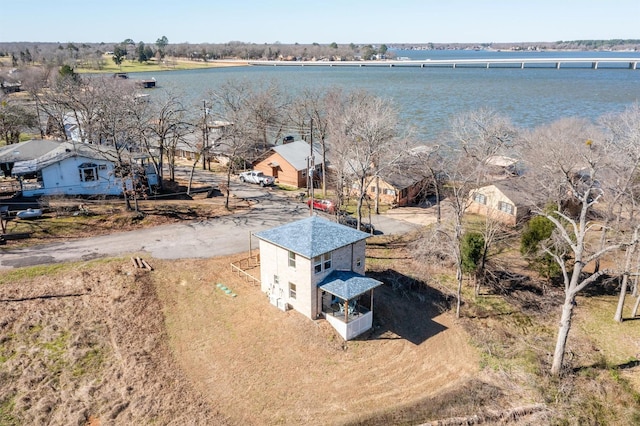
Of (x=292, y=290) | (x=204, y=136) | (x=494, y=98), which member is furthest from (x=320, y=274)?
(x=494, y=98)

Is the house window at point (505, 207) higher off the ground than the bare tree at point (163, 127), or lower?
lower

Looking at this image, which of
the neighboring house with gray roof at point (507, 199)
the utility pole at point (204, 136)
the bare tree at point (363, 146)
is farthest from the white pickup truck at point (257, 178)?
the neighboring house with gray roof at point (507, 199)

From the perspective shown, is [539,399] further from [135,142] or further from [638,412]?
[135,142]

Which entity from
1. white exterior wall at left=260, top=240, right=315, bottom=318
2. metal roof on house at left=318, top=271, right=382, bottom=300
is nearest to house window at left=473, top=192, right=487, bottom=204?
metal roof on house at left=318, top=271, right=382, bottom=300

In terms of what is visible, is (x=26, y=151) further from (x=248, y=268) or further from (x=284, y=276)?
(x=284, y=276)

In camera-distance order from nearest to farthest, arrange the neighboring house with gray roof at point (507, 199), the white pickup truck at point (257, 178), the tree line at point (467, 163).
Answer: the tree line at point (467, 163) < the neighboring house with gray roof at point (507, 199) < the white pickup truck at point (257, 178)

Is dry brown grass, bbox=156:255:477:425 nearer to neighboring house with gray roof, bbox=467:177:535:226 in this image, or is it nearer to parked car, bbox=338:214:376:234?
parked car, bbox=338:214:376:234

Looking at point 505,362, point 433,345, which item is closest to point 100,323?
point 433,345

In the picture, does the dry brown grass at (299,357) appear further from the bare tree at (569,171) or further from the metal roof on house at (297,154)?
the metal roof on house at (297,154)
